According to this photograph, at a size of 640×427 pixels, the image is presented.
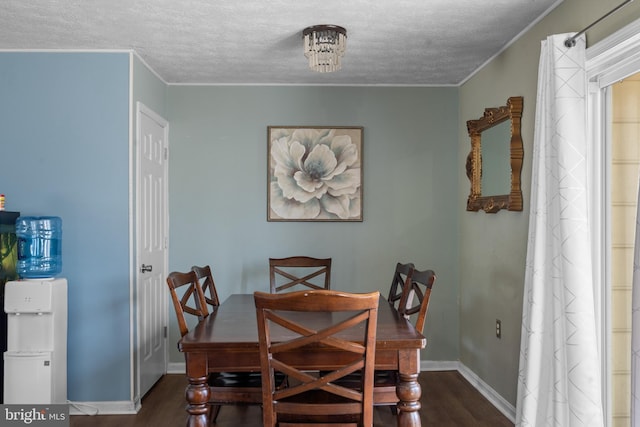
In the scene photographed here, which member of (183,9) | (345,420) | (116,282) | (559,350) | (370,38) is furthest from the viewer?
(116,282)

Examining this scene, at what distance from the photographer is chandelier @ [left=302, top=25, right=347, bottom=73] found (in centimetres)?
300

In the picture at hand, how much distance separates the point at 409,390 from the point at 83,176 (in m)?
2.48

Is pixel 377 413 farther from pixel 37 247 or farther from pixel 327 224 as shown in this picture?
pixel 37 247

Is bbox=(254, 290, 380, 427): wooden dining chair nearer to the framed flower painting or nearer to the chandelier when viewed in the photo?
the chandelier

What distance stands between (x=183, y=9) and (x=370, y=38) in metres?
1.12

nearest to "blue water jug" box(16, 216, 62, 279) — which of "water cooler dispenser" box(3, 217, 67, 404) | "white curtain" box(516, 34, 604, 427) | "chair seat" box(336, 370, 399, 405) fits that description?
"water cooler dispenser" box(3, 217, 67, 404)

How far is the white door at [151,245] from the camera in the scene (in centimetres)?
363

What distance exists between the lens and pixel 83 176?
11.3 feet

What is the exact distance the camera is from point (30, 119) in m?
3.44

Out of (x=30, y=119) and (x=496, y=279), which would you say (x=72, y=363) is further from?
(x=496, y=279)

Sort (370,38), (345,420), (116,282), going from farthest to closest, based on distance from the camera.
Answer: (116,282) < (370,38) < (345,420)

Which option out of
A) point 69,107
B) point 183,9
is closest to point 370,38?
point 183,9

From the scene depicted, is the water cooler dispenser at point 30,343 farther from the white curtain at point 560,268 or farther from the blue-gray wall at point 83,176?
the white curtain at point 560,268

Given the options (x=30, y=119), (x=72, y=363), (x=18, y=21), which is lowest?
(x=72, y=363)
